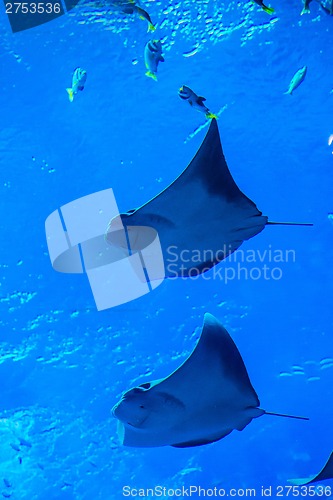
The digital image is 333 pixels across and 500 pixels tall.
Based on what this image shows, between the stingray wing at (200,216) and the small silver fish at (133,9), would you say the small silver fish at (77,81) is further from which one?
the stingray wing at (200,216)

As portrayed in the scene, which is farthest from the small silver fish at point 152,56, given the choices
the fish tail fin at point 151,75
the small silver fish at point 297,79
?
the small silver fish at point 297,79

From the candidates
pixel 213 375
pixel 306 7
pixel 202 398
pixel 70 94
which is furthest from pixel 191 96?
pixel 202 398

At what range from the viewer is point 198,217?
2572 mm

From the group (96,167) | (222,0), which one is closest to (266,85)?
(222,0)

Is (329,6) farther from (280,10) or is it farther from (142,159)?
(142,159)

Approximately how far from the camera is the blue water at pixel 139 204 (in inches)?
109

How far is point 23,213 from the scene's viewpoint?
9.37 ft

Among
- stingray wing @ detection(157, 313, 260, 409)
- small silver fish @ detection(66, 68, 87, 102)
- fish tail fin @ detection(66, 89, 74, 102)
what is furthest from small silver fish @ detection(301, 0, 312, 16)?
stingray wing @ detection(157, 313, 260, 409)

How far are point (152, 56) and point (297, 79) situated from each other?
2.92 feet

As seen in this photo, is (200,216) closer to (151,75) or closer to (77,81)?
(151,75)

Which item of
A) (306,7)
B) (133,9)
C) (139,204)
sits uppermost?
(133,9)

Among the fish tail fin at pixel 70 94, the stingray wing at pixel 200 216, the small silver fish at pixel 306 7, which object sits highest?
the small silver fish at pixel 306 7

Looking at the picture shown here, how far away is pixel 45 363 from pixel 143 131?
1.62 meters

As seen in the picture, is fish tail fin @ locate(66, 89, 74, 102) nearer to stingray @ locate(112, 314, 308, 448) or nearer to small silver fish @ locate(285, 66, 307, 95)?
small silver fish @ locate(285, 66, 307, 95)
